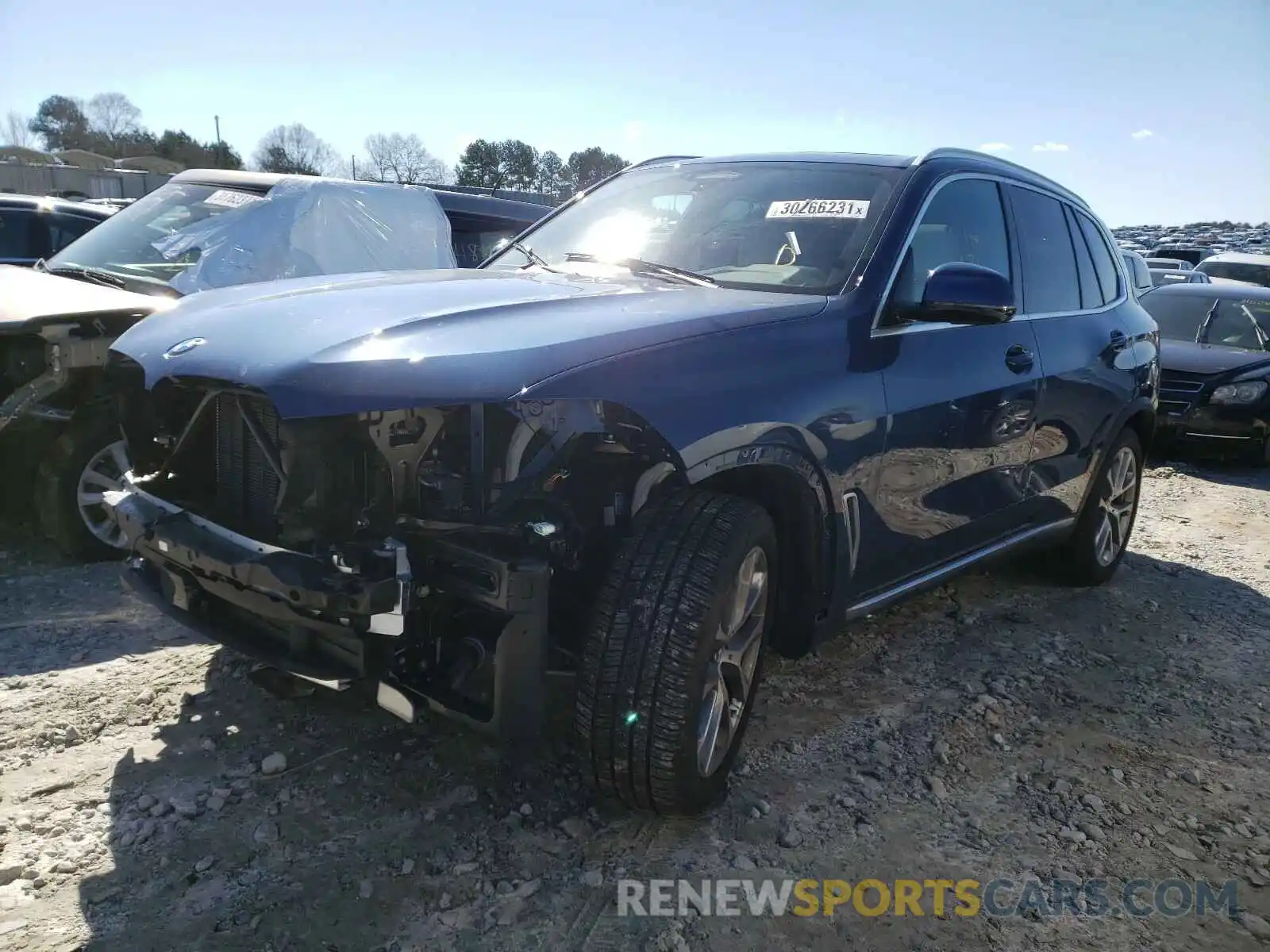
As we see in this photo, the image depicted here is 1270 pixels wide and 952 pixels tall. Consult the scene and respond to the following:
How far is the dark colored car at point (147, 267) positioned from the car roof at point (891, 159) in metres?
2.25

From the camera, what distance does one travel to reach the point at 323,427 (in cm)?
231

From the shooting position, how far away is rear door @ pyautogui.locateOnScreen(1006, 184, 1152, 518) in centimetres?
410

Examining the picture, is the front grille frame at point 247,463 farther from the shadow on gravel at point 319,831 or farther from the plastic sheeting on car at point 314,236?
the plastic sheeting on car at point 314,236

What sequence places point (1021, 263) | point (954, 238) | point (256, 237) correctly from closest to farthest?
point (954, 238) < point (1021, 263) < point (256, 237)

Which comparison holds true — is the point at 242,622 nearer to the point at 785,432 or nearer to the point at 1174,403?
the point at 785,432

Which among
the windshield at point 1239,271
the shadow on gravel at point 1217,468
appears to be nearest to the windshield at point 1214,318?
the shadow on gravel at point 1217,468

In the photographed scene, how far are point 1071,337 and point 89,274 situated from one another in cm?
491

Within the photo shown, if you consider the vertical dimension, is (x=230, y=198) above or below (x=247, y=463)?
above

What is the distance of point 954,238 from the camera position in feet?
11.9

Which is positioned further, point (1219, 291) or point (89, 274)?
point (1219, 291)

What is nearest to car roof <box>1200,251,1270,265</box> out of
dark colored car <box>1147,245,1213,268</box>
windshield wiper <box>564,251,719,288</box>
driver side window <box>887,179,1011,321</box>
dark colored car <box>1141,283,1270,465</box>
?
dark colored car <box>1147,245,1213,268</box>

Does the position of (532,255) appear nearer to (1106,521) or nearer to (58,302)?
(58,302)

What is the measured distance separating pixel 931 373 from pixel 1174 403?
678 centimetres

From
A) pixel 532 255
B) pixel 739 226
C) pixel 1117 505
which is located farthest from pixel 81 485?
pixel 1117 505
